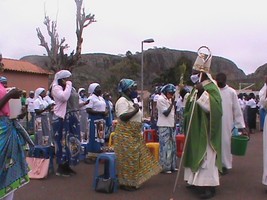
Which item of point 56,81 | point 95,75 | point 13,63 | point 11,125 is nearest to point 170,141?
point 56,81

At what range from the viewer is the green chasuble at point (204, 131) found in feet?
20.0

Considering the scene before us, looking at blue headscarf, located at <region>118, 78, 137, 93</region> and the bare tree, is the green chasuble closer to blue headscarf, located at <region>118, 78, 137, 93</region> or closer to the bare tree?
blue headscarf, located at <region>118, 78, 137, 93</region>

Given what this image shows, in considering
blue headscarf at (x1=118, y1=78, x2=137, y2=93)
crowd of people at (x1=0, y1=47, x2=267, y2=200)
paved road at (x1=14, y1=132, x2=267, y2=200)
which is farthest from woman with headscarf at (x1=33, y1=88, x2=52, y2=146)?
blue headscarf at (x1=118, y1=78, x2=137, y2=93)

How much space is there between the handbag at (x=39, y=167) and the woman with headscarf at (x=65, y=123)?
25 cm

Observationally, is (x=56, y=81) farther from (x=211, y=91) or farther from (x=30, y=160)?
(x=211, y=91)

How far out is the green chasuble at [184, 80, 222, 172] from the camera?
6102 millimetres

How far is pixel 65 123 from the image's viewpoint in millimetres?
7621

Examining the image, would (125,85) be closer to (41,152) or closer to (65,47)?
(41,152)

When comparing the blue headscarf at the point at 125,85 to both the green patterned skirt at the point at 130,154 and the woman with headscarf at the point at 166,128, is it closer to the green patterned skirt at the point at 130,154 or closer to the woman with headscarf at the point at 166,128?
the green patterned skirt at the point at 130,154

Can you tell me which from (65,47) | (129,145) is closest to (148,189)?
(129,145)

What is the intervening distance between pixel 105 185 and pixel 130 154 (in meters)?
0.62

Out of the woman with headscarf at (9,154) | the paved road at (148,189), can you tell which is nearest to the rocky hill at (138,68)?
the paved road at (148,189)

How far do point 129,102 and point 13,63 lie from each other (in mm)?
25764

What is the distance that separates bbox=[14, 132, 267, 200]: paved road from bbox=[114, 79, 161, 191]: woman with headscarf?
0.69ft
